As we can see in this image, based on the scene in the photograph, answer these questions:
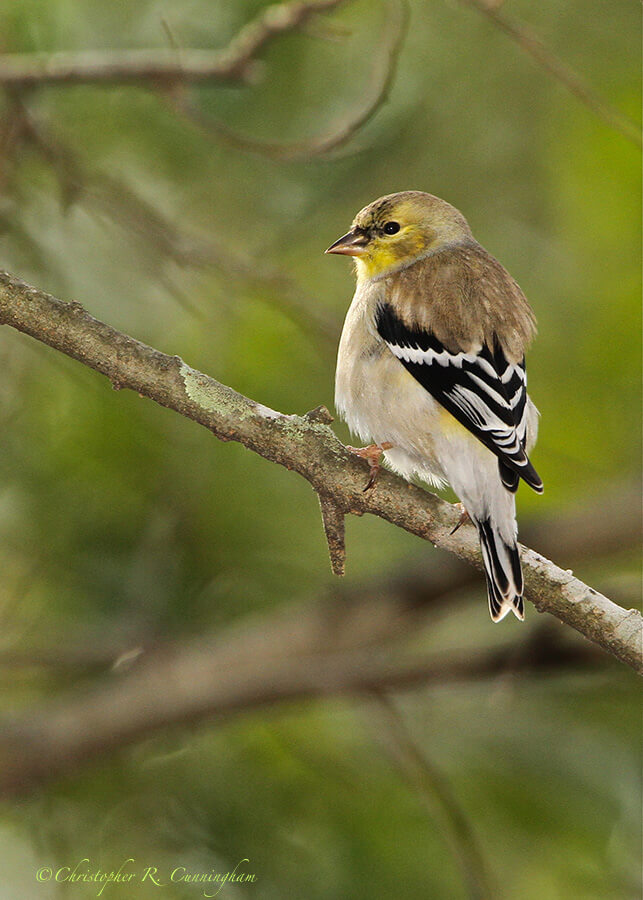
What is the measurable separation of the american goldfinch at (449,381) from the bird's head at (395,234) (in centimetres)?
7

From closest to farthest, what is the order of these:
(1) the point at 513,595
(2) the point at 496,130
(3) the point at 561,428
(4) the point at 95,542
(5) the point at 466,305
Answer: (1) the point at 513,595 → (5) the point at 466,305 → (4) the point at 95,542 → (3) the point at 561,428 → (2) the point at 496,130

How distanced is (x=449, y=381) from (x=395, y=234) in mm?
924

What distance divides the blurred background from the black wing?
873 millimetres

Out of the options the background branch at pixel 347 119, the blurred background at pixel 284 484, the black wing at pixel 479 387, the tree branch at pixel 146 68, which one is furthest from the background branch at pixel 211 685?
the tree branch at pixel 146 68

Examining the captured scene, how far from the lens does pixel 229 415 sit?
2770mm

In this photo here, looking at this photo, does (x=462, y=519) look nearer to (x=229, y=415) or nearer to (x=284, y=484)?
(x=229, y=415)

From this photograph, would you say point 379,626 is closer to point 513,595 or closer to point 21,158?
point 513,595

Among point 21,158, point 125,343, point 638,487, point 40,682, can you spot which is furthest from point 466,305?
point 40,682

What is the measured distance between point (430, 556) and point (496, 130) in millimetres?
3110

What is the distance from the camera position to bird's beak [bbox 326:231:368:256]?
13.2ft

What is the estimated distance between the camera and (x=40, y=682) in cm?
581

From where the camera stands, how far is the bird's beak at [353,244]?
402 centimetres

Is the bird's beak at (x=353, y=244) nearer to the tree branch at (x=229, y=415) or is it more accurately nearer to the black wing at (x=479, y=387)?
the black wing at (x=479, y=387)
